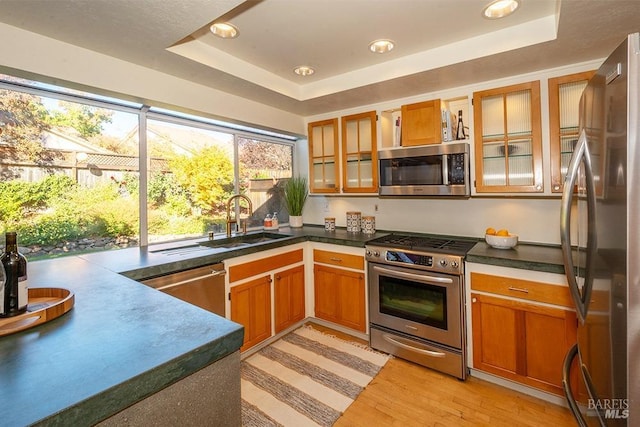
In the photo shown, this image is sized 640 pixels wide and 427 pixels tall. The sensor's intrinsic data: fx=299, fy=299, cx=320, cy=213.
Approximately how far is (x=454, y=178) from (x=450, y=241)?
0.56 meters

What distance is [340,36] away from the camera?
2.03 m

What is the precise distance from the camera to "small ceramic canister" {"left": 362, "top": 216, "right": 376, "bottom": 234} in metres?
3.23

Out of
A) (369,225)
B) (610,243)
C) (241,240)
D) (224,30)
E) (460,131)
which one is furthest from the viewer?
(369,225)

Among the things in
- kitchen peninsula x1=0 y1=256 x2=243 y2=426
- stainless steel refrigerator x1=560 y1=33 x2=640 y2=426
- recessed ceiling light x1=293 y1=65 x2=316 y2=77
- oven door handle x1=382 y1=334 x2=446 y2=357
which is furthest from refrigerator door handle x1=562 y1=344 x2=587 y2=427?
recessed ceiling light x1=293 y1=65 x2=316 y2=77

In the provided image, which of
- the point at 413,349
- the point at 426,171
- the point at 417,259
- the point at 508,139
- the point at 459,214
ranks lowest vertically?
the point at 413,349

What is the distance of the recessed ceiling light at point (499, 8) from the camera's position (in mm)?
1688

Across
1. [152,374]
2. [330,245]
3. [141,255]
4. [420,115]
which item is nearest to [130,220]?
[141,255]

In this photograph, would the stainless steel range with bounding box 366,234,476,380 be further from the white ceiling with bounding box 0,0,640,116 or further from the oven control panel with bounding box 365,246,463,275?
the white ceiling with bounding box 0,0,640,116

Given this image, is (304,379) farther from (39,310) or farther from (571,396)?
(39,310)

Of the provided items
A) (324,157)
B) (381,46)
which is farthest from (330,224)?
(381,46)

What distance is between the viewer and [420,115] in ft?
8.78

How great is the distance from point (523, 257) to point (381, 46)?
5.86ft

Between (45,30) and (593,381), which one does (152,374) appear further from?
(45,30)

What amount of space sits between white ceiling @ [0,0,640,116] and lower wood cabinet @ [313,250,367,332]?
1.58 metres
